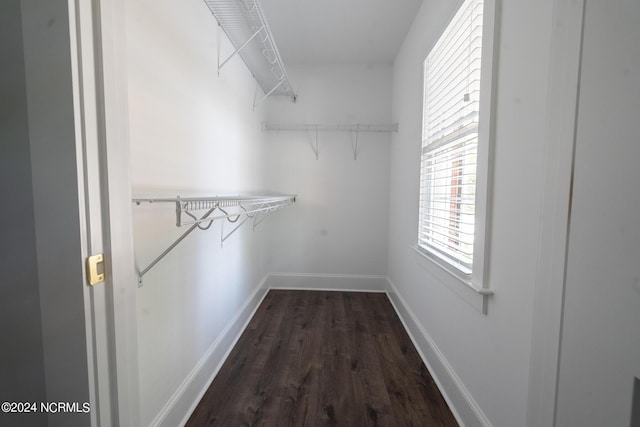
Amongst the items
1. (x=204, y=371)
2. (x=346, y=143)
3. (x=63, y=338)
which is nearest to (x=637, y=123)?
(x=63, y=338)

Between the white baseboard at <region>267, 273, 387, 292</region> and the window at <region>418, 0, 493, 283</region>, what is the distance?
125cm

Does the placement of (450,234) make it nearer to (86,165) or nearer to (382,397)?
(382,397)

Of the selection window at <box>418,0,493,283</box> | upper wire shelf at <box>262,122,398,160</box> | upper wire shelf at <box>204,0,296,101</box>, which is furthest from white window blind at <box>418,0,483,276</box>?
upper wire shelf at <box>204,0,296,101</box>

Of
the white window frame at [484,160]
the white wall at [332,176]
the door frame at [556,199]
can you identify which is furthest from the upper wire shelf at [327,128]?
the door frame at [556,199]

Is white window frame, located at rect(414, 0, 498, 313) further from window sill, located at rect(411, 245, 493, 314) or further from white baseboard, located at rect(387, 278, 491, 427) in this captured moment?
white baseboard, located at rect(387, 278, 491, 427)

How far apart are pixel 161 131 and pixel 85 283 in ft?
2.68

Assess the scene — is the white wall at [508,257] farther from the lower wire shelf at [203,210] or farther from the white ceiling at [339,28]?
the lower wire shelf at [203,210]

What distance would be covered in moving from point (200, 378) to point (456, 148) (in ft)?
6.53

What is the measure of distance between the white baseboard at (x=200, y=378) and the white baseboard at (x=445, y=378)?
1410mm

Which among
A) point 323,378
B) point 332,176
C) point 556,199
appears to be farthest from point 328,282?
point 556,199

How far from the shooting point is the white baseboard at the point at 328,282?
119 inches

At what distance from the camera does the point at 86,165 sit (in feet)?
1.69

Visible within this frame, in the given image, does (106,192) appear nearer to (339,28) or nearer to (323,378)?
(323,378)

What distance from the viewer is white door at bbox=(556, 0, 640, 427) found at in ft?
1.42
